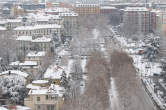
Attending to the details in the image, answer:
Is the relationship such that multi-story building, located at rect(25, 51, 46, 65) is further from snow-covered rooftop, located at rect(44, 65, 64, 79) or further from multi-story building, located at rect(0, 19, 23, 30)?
multi-story building, located at rect(0, 19, 23, 30)

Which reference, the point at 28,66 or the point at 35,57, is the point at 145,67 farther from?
the point at 28,66

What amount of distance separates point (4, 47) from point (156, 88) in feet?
28.8

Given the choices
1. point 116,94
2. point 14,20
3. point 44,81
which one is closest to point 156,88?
point 116,94

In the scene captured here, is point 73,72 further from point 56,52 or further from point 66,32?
point 66,32

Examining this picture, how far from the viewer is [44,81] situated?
14.1 meters

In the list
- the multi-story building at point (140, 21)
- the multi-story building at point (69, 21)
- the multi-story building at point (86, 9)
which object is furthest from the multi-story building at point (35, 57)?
the multi-story building at point (86, 9)

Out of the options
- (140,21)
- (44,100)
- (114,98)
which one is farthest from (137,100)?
(140,21)

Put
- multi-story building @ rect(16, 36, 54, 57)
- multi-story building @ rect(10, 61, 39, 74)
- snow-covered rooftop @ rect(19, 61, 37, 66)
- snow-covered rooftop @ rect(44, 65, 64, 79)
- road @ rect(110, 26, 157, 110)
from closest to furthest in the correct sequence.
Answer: road @ rect(110, 26, 157, 110) → snow-covered rooftop @ rect(44, 65, 64, 79) → multi-story building @ rect(10, 61, 39, 74) → snow-covered rooftop @ rect(19, 61, 37, 66) → multi-story building @ rect(16, 36, 54, 57)

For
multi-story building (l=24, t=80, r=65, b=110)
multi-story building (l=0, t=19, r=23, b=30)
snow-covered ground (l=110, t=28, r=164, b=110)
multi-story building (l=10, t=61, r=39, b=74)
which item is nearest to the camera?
multi-story building (l=24, t=80, r=65, b=110)

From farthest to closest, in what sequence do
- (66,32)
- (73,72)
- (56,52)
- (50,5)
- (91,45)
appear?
(50,5), (66,32), (91,45), (56,52), (73,72)

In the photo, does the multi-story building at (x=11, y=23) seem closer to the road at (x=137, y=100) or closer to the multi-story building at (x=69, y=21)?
the multi-story building at (x=69, y=21)

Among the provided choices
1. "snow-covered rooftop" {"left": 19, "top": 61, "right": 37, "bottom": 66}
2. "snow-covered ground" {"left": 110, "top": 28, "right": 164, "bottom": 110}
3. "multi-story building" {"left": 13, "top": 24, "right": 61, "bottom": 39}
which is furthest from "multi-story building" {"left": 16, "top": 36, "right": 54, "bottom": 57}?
"snow-covered ground" {"left": 110, "top": 28, "right": 164, "bottom": 110}

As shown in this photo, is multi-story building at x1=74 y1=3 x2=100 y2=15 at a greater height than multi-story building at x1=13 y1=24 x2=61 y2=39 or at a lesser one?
greater

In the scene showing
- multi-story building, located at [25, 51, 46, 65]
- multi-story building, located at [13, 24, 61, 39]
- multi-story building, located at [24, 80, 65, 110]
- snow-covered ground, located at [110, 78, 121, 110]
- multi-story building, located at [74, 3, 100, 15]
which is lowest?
snow-covered ground, located at [110, 78, 121, 110]
